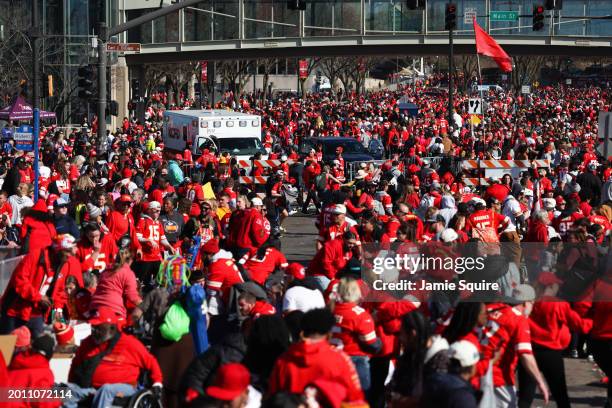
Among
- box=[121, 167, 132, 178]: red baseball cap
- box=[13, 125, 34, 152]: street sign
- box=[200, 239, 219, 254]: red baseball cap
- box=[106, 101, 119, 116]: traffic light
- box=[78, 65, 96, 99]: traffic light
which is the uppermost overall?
box=[78, 65, 96, 99]: traffic light

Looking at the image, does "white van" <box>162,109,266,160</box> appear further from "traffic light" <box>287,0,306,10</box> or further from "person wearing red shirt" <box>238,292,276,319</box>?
"person wearing red shirt" <box>238,292,276,319</box>

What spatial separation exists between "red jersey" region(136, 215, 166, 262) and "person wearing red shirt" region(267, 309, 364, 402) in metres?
8.59

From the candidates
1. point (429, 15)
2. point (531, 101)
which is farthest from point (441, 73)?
point (429, 15)

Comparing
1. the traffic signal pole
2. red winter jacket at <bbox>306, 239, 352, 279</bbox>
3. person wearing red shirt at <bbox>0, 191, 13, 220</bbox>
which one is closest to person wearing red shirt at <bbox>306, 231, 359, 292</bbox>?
red winter jacket at <bbox>306, 239, 352, 279</bbox>

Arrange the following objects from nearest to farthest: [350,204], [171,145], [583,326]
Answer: [583,326] < [350,204] < [171,145]

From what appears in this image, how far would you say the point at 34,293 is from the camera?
41.8 ft

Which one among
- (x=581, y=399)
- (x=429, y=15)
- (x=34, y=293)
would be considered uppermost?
(x=429, y=15)

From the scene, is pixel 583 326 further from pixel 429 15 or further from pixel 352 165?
pixel 429 15

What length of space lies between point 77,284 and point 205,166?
16832 mm

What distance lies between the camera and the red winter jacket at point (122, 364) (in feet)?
32.0

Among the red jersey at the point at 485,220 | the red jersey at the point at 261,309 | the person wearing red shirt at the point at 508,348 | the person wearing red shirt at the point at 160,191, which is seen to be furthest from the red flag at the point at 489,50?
the person wearing red shirt at the point at 508,348

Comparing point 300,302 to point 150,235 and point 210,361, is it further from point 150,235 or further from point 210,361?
point 150,235

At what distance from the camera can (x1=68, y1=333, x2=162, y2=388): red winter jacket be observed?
384 inches

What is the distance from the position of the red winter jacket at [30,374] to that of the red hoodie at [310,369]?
2029mm
